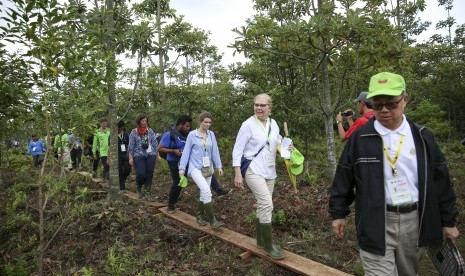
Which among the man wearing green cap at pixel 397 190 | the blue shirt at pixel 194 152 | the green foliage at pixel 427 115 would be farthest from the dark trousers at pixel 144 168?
the green foliage at pixel 427 115

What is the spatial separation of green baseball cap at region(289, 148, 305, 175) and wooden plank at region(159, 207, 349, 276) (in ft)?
3.69

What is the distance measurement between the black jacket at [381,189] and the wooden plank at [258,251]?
1.65 meters

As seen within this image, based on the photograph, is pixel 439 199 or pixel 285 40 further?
pixel 285 40

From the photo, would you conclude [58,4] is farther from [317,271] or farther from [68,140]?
[317,271]

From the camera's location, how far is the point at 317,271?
3.76 m

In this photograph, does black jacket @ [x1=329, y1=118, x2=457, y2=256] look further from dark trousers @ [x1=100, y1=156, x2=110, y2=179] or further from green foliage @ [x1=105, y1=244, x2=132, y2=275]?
dark trousers @ [x1=100, y1=156, x2=110, y2=179]

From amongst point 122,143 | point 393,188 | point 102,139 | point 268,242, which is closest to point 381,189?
point 393,188

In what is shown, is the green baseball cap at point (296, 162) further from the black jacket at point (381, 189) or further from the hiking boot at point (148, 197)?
the hiking boot at point (148, 197)

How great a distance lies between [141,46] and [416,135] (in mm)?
5133

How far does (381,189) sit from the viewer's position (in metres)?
2.25

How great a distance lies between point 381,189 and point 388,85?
729mm

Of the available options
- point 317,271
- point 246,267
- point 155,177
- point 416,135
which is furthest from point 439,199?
point 155,177

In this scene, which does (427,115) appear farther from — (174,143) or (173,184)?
(173,184)

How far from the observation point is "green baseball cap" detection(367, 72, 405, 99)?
2.26 m
